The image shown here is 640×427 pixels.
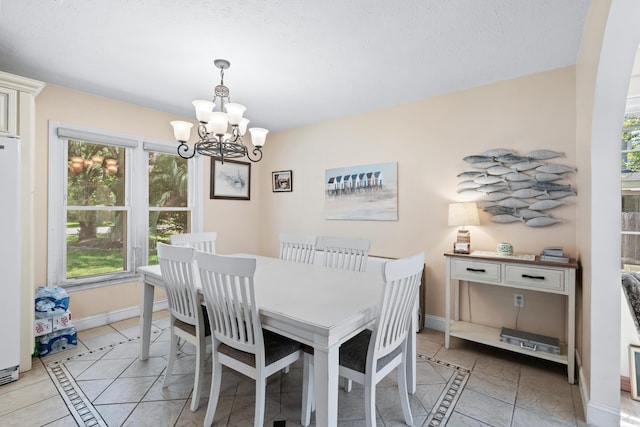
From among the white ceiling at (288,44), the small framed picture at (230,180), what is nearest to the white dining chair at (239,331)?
the white ceiling at (288,44)

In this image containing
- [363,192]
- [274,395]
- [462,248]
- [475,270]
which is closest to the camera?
[274,395]

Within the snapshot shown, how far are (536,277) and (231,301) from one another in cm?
216

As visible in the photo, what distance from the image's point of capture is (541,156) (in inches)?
99.3

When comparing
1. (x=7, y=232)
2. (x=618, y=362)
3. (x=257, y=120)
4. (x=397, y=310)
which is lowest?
(x=618, y=362)

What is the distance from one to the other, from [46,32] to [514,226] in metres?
3.75

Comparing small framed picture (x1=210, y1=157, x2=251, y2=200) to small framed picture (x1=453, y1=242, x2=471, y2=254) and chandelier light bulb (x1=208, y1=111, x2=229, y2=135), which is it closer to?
chandelier light bulb (x1=208, y1=111, x2=229, y2=135)

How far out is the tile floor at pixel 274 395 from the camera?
1.79 meters

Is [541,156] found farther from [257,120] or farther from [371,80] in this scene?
[257,120]

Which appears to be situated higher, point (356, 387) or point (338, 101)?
point (338, 101)

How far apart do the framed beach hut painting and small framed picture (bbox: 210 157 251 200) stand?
4.26 ft

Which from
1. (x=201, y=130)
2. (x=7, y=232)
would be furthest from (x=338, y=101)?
(x=7, y=232)

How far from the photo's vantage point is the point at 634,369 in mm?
2016

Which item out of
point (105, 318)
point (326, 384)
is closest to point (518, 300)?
point (326, 384)

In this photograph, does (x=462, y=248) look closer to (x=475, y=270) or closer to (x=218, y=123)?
(x=475, y=270)
